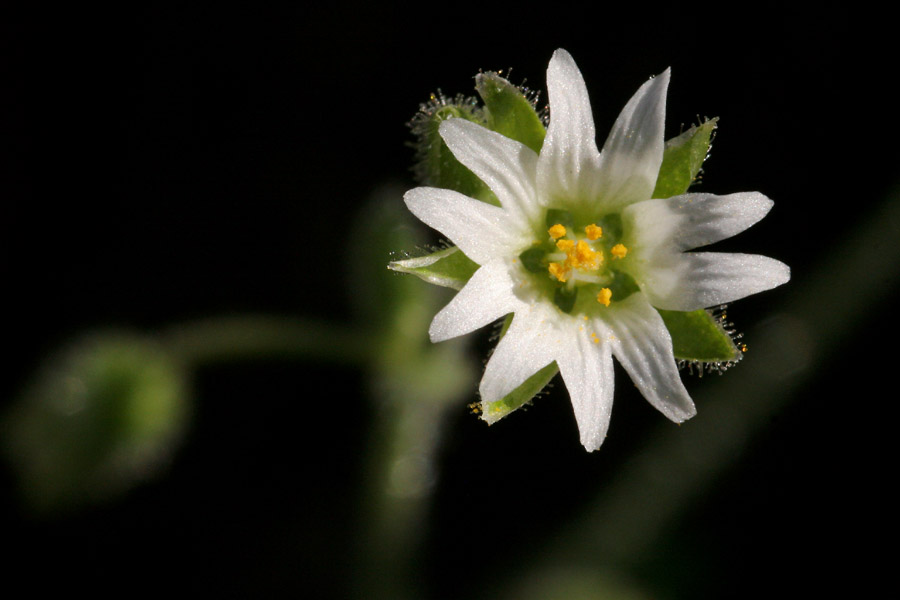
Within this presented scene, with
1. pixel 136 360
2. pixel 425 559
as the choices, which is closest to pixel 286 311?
pixel 136 360

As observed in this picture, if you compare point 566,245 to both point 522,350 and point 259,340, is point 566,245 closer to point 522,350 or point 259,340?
point 522,350

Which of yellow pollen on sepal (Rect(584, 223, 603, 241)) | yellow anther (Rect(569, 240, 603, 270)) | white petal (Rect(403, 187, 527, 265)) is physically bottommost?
white petal (Rect(403, 187, 527, 265))

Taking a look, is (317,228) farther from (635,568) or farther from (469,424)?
(635,568)

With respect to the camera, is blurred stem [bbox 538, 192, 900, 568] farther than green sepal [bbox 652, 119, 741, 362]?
Yes

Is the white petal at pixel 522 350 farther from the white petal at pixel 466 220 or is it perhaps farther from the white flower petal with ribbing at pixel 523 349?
the white petal at pixel 466 220

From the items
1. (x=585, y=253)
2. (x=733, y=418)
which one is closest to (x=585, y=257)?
(x=585, y=253)

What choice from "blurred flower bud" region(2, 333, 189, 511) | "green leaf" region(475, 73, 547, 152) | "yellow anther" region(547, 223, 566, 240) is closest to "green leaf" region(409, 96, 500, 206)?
"green leaf" region(475, 73, 547, 152)

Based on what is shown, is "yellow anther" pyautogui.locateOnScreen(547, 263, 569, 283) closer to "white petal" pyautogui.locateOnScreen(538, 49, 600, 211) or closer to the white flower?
the white flower
